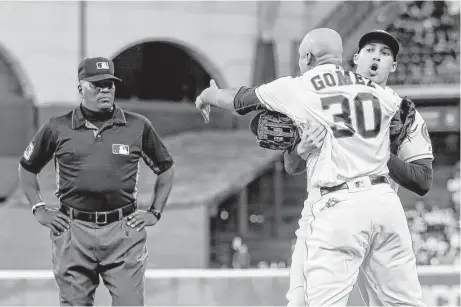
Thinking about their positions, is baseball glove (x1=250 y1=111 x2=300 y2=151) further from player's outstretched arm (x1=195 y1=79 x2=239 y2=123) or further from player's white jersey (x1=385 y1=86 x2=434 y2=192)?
player's white jersey (x1=385 y1=86 x2=434 y2=192)

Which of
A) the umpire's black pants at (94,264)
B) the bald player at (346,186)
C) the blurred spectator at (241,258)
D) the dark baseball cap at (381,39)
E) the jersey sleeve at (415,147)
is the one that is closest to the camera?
the bald player at (346,186)

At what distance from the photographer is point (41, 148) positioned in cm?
385

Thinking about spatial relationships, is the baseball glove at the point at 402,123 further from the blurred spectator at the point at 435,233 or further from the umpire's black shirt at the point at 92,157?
the blurred spectator at the point at 435,233

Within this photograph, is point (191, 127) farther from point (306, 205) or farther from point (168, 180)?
point (306, 205)

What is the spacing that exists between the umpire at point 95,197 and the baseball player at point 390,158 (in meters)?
0.79

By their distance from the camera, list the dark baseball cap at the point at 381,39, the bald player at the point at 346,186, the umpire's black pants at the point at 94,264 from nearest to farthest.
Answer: the bald player at the point at 346,186
the dark baseball cap at the point at 381,39
the umpire's black pants at the point at 94,264

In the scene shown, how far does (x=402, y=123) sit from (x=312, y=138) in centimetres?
47

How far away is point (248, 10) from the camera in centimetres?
1091

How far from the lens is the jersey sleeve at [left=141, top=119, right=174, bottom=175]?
3.93 m

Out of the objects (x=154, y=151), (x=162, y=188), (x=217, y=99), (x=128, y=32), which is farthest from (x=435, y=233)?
(x=217, y=99)

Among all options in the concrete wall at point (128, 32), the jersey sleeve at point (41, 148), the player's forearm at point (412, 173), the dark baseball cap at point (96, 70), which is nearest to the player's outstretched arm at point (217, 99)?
the dark baseball cap at point (96, 70)

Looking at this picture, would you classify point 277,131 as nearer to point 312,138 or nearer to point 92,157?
point 312,138

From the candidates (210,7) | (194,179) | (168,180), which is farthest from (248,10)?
(168,180)

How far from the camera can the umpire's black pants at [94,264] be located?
3.69 m
